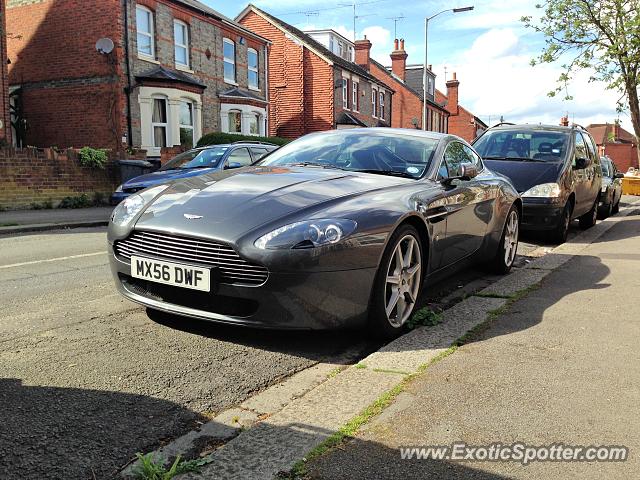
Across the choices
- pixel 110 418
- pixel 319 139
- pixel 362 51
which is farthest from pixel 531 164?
pixel 362 51

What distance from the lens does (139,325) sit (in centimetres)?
402

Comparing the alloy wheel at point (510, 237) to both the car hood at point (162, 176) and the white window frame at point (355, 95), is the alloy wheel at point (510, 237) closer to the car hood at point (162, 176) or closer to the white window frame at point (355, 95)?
the car hood at point (162, 176)

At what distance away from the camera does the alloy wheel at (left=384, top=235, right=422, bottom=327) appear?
12.8 ft

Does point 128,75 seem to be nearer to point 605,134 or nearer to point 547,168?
point 547,168

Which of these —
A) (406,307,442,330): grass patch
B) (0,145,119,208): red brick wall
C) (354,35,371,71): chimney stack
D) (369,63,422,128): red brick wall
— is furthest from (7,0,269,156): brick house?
(369,63,422,128): red brick wall

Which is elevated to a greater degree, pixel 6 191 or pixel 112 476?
pixel 6 191

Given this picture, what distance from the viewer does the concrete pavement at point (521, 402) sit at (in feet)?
7.46

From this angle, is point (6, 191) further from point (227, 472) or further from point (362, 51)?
point (362, 51)

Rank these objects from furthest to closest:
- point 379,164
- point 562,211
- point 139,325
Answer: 1. point 562,211
2. point 379,164
3. point 139,325

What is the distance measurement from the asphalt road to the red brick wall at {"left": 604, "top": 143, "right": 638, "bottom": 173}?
91.9 meters

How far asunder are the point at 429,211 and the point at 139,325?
2256 mm

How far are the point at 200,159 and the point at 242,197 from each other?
879 centimetres

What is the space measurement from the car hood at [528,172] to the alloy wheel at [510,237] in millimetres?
2208

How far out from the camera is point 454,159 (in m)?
5.42
